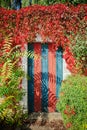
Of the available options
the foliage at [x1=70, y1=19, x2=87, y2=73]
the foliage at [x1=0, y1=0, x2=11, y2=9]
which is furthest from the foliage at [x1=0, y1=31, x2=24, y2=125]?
the foliage at [x1=0, y1=0, x2=11, y2=9]

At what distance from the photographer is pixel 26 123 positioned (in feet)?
35.9

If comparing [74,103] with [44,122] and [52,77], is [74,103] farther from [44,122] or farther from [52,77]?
[52,77]

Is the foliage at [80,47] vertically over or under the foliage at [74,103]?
over

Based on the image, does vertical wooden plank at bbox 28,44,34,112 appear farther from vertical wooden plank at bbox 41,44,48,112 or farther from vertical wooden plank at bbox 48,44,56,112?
vertical wooden plank at bbox 48,44,56,112

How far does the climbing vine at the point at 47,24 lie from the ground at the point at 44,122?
1637mm

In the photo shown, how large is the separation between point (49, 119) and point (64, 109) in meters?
1.56

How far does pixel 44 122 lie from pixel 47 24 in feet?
9.96

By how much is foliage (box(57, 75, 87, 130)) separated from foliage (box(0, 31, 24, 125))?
1435 millimetres

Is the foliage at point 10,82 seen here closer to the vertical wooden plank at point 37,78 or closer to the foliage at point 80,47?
the vertical wooden plank at point 37,78

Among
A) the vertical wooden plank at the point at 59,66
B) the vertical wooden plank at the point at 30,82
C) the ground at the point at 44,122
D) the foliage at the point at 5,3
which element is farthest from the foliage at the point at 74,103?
the foliage at the point at 5,3

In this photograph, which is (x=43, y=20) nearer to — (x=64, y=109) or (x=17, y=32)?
(x=17, y=32)

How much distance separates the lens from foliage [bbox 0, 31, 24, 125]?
9.99 m

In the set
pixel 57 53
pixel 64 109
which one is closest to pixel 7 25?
pixel 57 53

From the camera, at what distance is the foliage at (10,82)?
9992 mm
